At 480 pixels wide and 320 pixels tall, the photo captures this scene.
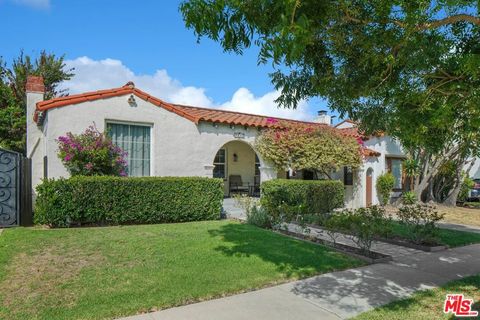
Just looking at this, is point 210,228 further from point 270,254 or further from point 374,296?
point 374,296

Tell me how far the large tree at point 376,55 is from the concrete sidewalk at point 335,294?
2.35 m

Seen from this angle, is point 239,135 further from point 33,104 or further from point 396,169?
point 396,169

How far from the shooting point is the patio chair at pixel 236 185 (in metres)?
18.6

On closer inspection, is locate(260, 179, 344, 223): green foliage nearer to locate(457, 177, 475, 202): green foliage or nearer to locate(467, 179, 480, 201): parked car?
locate(457, 177, 475, 202): green foliage

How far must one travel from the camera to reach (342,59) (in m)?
5.39

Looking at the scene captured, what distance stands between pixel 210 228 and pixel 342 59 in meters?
6.17

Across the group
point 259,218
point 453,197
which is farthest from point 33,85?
point 453,197

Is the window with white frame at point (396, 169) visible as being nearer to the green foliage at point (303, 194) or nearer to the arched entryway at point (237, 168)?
the green foliage at point (303, 194)

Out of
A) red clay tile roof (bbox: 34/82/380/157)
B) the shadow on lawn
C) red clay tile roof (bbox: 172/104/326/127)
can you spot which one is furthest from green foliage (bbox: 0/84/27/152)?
the shadow on lawn

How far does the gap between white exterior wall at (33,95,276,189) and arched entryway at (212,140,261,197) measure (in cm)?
376

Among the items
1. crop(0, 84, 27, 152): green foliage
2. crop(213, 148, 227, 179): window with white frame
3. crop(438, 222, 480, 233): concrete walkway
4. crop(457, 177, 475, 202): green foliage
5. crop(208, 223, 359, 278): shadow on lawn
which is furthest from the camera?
crop(457, 177, 475, 202): green foliage

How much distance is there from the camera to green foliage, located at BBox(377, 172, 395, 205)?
1853 centimetres

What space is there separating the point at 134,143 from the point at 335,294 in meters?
9.12

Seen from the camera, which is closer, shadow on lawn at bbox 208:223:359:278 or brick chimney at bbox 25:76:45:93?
shadow on lawn at bbox 208:223:359:278
